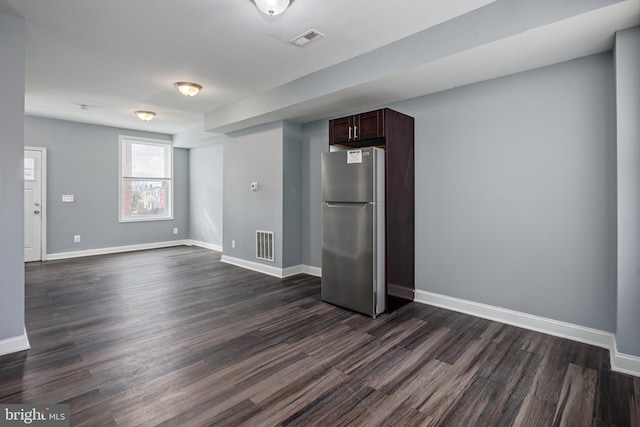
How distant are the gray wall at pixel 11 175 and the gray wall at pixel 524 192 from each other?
365 centimetres

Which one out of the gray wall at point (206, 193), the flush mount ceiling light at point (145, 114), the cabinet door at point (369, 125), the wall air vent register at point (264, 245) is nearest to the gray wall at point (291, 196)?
the wall air vent register at point (264, 245)

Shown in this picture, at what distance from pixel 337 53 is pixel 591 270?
2987mm

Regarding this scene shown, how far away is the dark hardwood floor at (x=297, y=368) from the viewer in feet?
5.89

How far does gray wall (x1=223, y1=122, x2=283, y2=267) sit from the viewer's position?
16.1 ft

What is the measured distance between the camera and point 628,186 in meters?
2.22

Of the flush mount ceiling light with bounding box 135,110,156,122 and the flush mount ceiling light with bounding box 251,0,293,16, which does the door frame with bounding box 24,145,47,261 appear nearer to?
the flush mount ceiling light with bounding box 135,110,156,122

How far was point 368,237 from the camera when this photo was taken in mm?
3211

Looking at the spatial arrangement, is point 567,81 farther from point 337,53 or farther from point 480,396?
point 480,396

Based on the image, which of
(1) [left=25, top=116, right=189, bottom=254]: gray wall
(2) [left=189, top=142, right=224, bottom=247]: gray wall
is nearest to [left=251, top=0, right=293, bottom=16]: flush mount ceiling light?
(2) [left=189, top=142, right=224, bottom=247]: gray wall

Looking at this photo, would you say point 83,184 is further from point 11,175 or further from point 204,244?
point 11,175

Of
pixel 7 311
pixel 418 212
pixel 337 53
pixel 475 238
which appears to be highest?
pixel 337 53

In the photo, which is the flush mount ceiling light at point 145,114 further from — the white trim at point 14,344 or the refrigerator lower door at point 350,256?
the white trim at point 14,344

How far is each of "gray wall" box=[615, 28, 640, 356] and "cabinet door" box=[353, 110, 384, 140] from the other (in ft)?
5.87

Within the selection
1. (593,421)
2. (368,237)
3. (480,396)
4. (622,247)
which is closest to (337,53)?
(368,237)
